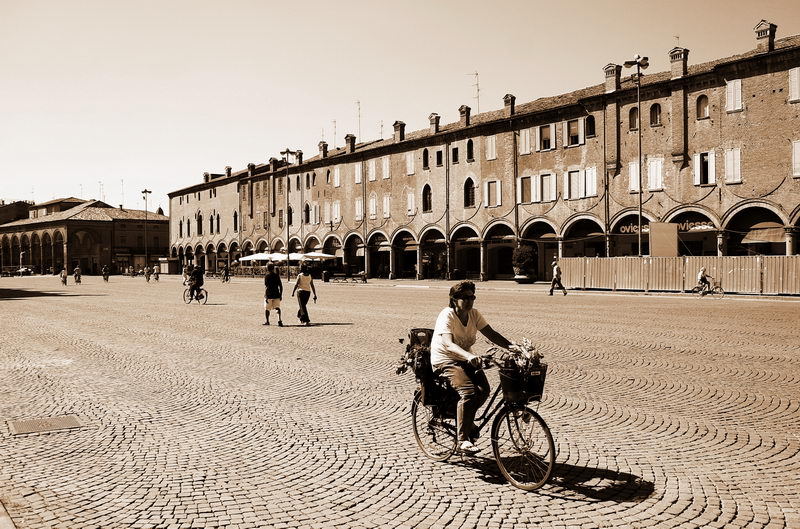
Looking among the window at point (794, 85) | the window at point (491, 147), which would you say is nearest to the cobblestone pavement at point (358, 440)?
the window at point (794, 85)

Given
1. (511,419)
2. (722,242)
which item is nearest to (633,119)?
(722,242)

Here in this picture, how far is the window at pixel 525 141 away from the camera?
147 feet

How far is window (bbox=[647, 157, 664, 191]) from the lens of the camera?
1475 inches

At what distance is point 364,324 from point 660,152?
88.0 feet

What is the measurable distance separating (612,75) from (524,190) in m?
9.00

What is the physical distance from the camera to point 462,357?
17.4 feet

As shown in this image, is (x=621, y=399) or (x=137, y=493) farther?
(x=621, y=399)

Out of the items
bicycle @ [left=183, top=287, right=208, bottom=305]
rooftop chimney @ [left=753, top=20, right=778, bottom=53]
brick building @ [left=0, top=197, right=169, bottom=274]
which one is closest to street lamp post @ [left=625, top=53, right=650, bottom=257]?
rooftop chimney @ [left=753, top=20, right=778, bottom=53]

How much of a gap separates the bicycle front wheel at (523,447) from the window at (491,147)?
43211 mm

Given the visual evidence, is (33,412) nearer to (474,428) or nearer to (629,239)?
(474,428)

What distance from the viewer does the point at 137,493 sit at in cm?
486

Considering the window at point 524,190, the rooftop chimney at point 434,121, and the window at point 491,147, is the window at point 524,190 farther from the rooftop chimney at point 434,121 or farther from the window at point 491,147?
the rooftop chimney at point 434,121

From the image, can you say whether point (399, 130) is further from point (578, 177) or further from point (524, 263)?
point (524, 263)

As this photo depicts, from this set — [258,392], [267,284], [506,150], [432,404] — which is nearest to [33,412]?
[258,392]
